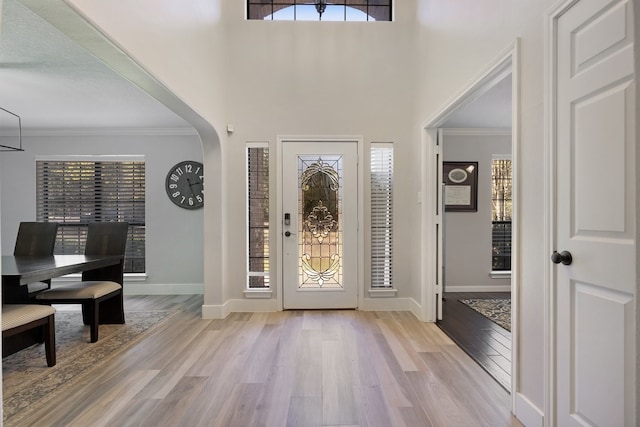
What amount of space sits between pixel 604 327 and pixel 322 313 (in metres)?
2.76

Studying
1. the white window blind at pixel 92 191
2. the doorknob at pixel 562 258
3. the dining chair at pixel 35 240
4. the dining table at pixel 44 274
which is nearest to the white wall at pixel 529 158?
the doorknob at pixel 562 258

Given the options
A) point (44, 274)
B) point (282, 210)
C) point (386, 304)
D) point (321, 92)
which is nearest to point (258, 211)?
point (282, 210)

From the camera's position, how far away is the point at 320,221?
152 inches

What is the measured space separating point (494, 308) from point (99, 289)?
4.29 metres

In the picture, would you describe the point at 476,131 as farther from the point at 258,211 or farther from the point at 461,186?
the point at 258,211

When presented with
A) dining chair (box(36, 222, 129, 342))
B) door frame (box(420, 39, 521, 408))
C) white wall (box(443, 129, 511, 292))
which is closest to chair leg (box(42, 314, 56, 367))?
dining chair (box(36, 222, 129, 342))

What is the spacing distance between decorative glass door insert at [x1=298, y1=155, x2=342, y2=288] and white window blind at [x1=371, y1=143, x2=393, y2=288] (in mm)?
398

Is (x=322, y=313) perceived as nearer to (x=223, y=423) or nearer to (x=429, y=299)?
(x=429, y=299)

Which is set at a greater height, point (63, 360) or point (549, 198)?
point (549, 198)

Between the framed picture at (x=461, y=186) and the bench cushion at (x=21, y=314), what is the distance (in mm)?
4600

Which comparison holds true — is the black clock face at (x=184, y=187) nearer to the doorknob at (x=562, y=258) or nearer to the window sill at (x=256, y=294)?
the window sill at (x=256, y=294)

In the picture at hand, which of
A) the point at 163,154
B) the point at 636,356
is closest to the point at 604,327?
the point at 636,356

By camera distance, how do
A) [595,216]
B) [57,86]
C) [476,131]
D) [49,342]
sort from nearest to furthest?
[595,216] → [49,342] → [57,86] → [476,131]

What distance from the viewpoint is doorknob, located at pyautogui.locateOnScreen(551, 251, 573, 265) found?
1.47 metres
